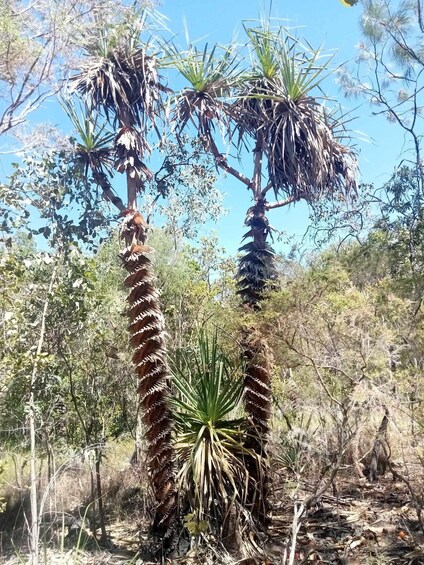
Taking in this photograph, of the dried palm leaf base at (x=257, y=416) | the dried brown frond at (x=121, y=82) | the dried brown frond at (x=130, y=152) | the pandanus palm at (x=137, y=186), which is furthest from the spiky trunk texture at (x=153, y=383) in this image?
the dried brown frond at (x=121, y=82)

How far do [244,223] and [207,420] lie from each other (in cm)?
288

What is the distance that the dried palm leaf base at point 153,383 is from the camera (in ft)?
20.6

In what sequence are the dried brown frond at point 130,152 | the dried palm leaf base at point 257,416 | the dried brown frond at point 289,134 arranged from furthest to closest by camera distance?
the dried brown frond at point 289,134 → the dried brown frond at point 130,152 → the dried palm leaf base at point 257,416

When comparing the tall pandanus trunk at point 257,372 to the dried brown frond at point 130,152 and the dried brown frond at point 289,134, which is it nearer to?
the dried brown frond at point 289,134

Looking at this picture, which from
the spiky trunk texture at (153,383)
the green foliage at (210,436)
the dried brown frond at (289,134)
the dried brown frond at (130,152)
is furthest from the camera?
the dried brown frond at (289,134)

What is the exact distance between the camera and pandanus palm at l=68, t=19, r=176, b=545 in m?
6.34

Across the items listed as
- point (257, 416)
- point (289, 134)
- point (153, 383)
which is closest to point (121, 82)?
point (289, 134)

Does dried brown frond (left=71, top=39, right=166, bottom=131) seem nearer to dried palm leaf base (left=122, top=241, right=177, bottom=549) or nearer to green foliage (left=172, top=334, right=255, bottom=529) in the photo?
dried palm leaf base (left=122, top=241, right=177, bottom=549)

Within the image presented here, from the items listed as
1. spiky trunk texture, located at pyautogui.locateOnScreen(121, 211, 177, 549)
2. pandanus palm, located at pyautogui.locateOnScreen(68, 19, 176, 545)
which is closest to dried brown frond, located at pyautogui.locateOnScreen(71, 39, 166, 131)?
pandanus palm, located at pyautogui.locateOnScreen(68, 19, 176, 545)

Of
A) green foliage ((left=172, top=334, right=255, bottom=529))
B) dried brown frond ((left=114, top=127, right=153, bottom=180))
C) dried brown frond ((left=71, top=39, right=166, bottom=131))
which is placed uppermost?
dried brown frond ((left=71, top=39, right=166, bottom=131))

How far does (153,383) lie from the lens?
253 inches

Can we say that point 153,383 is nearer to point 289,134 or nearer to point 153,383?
point 153,383

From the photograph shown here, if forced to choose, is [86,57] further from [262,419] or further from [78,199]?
[262,419]

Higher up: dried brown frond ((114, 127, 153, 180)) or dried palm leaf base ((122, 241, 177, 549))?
dried brown frond ((114, 127, 153, 180))
